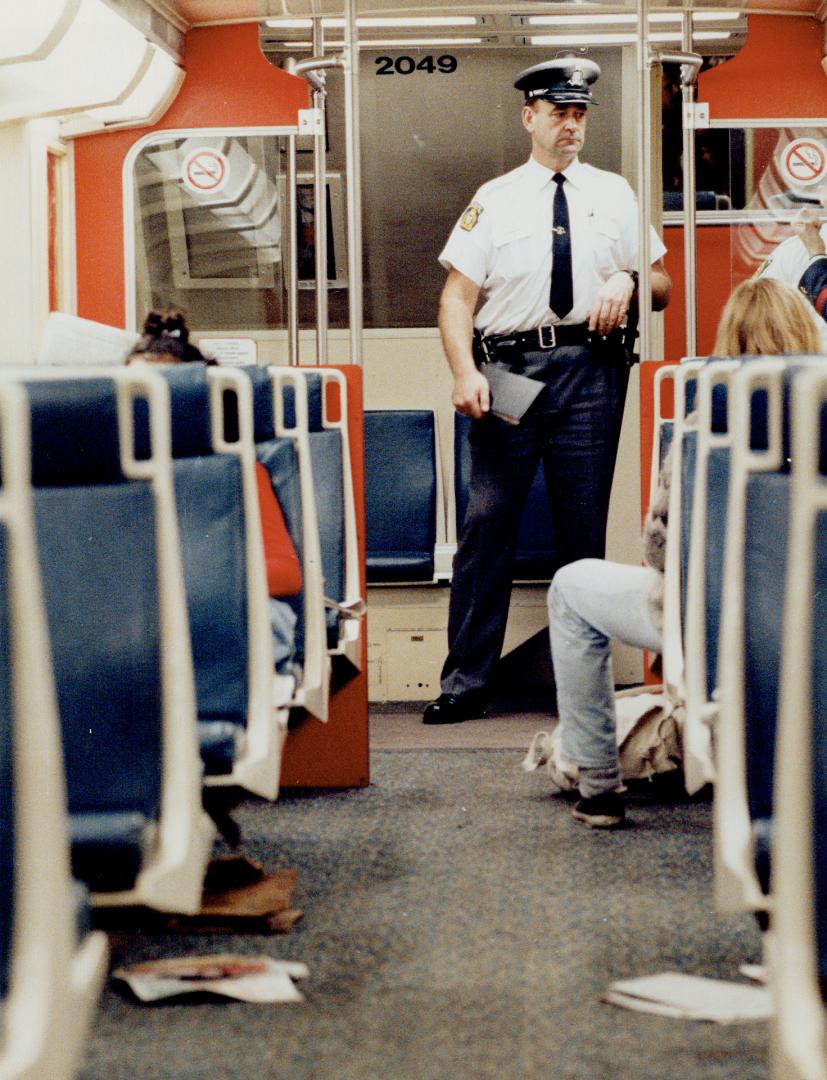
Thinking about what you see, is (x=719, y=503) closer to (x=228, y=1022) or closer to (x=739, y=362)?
(x=739, y=362)

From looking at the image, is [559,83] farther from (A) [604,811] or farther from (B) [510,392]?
(A) [604,811]

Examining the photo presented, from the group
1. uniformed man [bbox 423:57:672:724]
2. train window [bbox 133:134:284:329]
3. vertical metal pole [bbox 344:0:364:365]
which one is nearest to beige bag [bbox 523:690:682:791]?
uniformed man [bbox 423:57:672:724]

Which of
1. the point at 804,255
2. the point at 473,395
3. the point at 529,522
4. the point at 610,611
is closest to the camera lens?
the point at 610,611

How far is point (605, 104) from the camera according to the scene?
19.4ft

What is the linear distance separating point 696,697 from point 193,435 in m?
0.94

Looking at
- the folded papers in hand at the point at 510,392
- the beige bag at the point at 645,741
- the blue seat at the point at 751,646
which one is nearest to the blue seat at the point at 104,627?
the blue seat at the point at 751,646

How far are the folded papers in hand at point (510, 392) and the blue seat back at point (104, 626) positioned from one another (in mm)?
2899

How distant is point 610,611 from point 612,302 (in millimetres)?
1585

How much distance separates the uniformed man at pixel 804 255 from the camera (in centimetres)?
530

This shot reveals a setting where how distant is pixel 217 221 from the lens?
5980mm

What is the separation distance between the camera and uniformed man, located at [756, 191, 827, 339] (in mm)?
5297

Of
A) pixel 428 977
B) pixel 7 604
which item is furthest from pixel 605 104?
pixel 7 604

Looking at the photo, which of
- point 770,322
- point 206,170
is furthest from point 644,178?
point 206,170

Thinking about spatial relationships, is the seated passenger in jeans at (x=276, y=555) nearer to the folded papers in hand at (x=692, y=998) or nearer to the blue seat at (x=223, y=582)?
the blue seat at (x=223, y=582)
